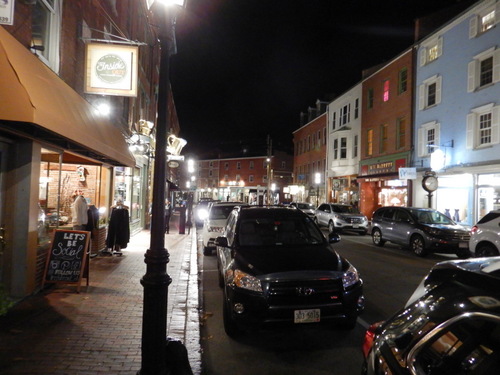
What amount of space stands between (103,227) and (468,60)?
19450 mm

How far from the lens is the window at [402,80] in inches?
1008

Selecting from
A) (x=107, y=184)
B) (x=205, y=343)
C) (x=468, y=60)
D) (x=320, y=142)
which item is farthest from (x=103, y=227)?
(x=320, y=142)

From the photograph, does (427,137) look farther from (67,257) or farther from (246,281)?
(67,257)

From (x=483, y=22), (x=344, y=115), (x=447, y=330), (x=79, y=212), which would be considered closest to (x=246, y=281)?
(x=447, y=330)

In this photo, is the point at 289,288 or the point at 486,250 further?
the point at 486,250

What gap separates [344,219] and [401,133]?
30.2 feet

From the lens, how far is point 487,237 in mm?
10758

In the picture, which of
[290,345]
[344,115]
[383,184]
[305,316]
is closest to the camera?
[305,316]

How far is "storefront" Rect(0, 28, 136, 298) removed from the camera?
17.7 feet

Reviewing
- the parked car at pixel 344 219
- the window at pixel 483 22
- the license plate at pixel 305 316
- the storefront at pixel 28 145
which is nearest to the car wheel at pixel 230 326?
the license plate at pixel 305 316

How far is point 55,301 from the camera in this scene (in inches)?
258

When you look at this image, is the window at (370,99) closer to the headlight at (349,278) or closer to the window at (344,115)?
the window at (344,115)

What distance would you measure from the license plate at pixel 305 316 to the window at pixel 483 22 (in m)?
19.3

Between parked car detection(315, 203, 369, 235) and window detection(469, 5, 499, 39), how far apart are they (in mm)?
10969
